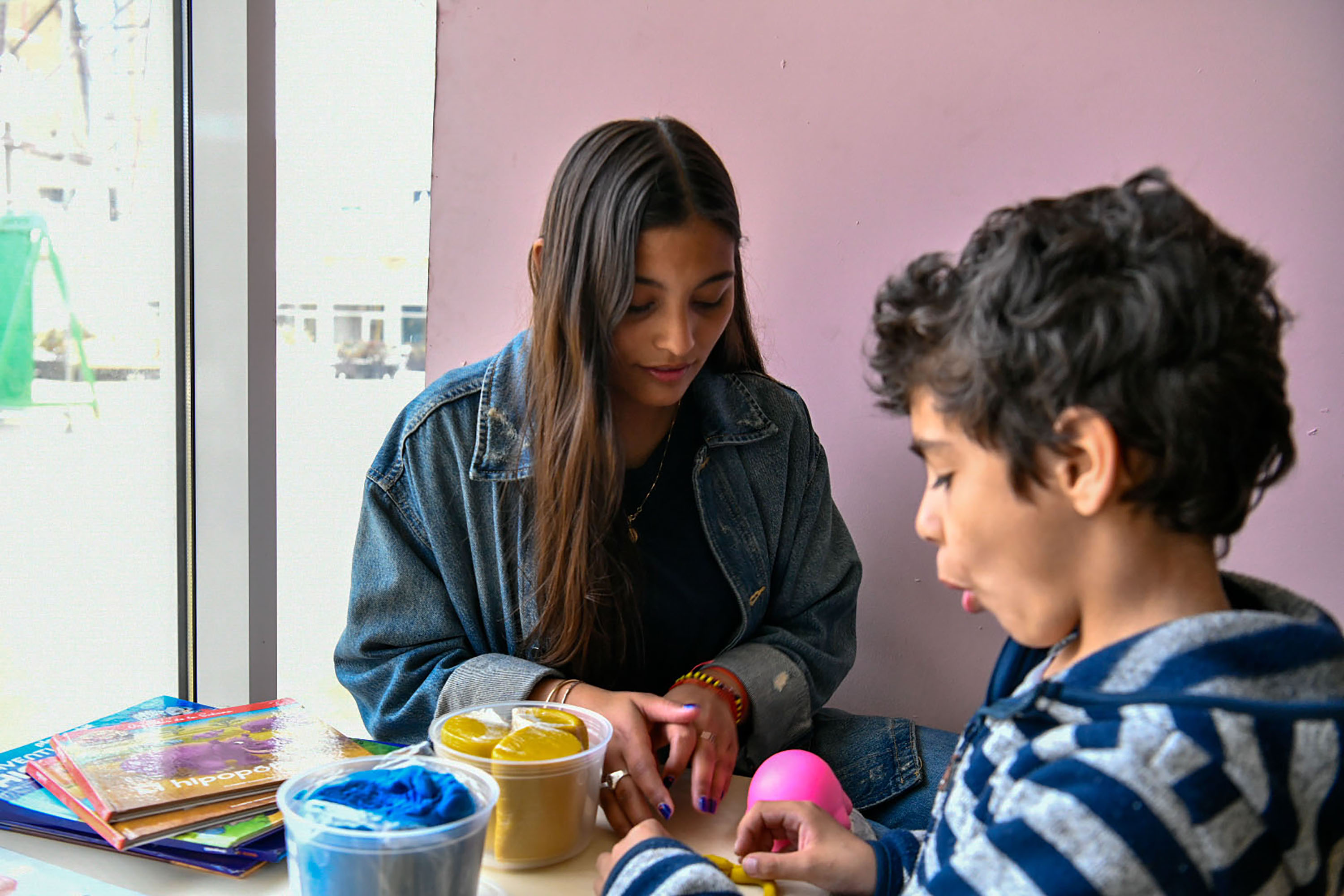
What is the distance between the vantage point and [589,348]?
1.15m

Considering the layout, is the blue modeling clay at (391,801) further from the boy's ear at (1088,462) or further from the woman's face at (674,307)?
the woman's face at (674,307)

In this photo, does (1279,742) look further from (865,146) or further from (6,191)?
(6,191)

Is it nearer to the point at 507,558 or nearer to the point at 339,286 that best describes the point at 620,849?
the point at 507,558

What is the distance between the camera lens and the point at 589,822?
0.81 m

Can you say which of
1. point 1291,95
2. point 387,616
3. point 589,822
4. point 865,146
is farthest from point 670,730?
point 1291,95

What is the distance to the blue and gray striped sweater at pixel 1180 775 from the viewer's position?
0.52 meters

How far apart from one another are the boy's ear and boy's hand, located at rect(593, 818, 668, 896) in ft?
1.28

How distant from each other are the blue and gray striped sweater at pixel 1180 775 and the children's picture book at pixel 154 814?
51cm

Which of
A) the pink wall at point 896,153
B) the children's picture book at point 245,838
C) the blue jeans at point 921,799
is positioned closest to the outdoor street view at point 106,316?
the pink wall at point 896,153

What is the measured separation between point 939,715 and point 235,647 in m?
1.12

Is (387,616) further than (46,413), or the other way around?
(46,413)

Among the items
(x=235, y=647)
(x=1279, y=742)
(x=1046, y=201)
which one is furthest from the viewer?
(x=235, y=647)

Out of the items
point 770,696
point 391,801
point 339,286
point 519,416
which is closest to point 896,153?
point 519,416

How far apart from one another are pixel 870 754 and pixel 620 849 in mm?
541
